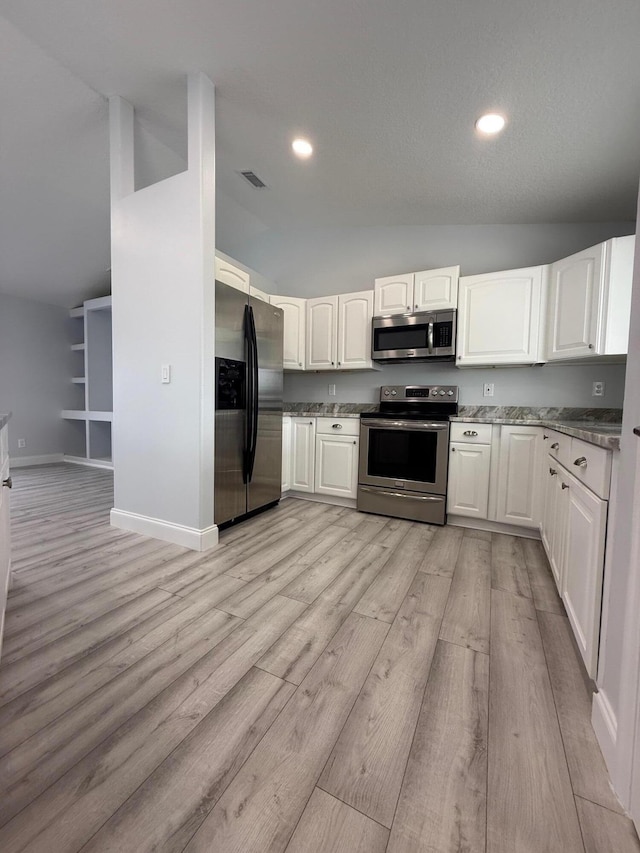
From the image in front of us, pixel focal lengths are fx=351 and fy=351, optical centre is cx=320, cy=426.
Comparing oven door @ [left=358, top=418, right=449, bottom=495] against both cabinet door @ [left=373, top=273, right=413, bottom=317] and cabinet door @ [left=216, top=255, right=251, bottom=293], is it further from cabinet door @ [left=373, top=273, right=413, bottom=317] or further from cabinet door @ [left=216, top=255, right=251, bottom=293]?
cabinet door @ [left=216, top=255, right=251, bottom=293]

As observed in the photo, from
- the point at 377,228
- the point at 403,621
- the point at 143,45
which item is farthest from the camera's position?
the point at 377,228

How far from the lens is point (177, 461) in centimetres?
231

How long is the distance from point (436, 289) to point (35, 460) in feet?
19.0

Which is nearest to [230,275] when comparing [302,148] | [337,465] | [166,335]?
[166,335]

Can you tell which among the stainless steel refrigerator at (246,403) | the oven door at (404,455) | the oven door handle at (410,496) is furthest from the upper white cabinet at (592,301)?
the stainless steel refrigerator at (246,403)

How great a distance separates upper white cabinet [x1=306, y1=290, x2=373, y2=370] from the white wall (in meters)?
1.51

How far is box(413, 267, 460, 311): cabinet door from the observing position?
292 centimetres

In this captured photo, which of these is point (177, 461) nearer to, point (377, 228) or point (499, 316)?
point (499, 316)

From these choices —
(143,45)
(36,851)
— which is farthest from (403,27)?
(36,851)

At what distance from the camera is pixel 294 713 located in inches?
42.9

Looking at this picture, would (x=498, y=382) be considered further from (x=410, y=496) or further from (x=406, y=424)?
(x=410, y=496)

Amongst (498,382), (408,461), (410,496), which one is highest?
(498,382)

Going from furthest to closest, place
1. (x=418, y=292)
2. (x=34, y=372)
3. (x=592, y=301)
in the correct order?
(x=34, y=372) < (x=418, y=292) < (x=592, y=301)

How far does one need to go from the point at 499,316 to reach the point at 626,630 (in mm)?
2430
